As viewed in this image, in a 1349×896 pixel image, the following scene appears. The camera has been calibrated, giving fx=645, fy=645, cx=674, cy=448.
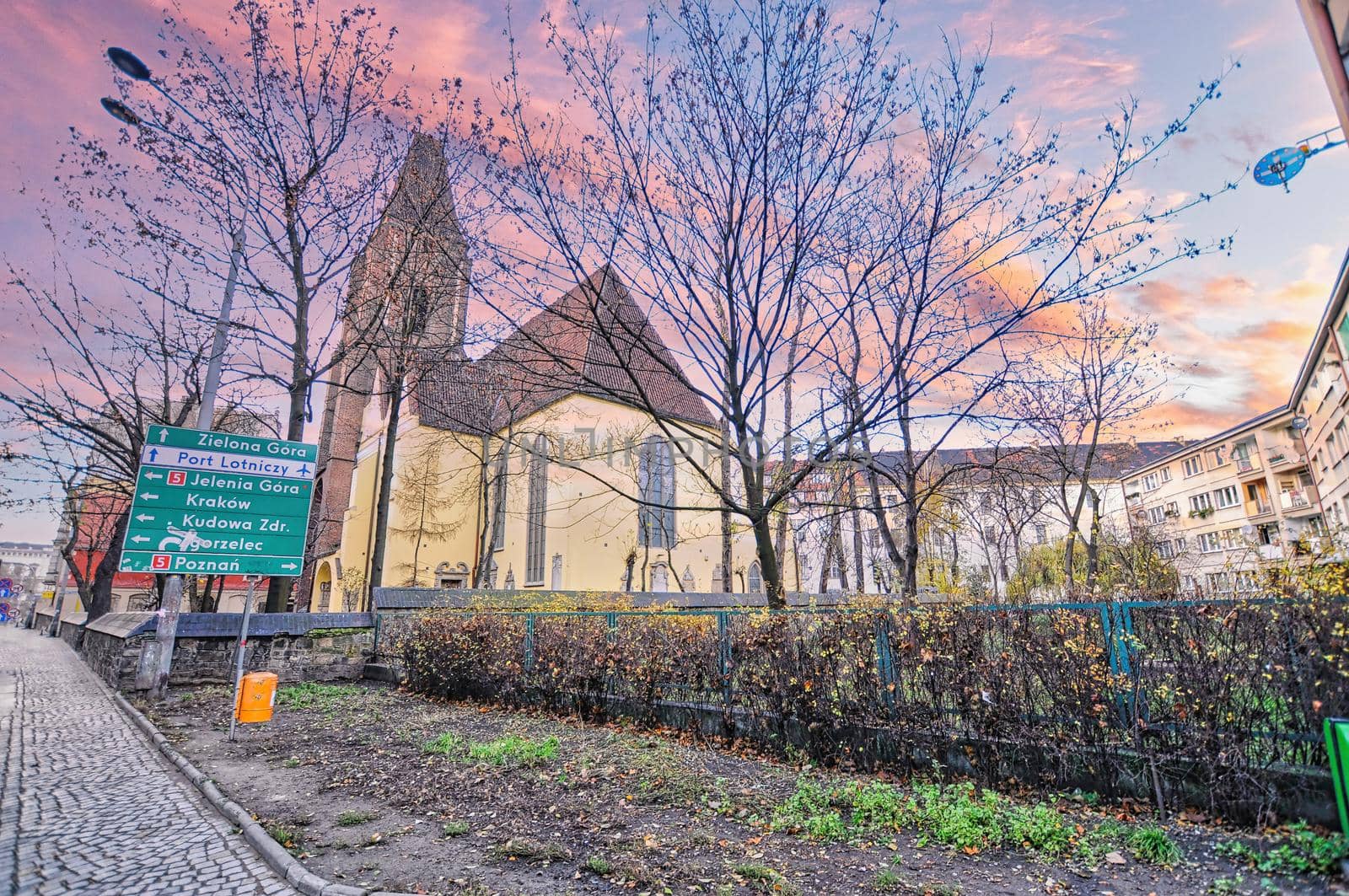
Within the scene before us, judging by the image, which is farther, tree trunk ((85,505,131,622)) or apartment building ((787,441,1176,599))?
tree trunk ((85,505,131,622))

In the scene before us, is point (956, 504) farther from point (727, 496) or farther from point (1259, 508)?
point (1259, 508)

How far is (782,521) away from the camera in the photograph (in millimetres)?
14680

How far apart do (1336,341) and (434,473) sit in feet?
131

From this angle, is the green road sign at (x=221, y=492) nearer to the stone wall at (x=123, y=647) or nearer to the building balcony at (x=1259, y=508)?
the stone wall at (x=123, y=647)

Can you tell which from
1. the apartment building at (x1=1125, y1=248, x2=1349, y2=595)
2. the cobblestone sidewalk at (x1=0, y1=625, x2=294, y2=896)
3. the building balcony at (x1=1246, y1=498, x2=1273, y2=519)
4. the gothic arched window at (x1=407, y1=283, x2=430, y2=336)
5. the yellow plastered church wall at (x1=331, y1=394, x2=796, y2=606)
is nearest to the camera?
the cobblestone sidewalk at (x1=0, y1=625, x2=294, y2=896)

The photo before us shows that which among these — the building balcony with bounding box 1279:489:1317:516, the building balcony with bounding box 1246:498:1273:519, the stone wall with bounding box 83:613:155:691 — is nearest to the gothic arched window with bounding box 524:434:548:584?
the stone wall with bounding box 83:613:155:691

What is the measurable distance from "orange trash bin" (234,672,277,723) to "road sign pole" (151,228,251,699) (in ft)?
10.5

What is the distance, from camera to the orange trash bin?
8367mm

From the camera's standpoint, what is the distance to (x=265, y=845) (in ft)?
13.8

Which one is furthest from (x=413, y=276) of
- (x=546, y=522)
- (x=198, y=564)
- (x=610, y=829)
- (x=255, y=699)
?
(x=546, y=522)

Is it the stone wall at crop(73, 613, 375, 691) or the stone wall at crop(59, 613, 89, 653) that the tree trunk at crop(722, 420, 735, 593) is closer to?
the stone wall at crop(73, 613, 375, 691)

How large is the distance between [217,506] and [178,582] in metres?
2.58

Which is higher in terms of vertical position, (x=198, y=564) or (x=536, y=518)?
(x=536, y=518)

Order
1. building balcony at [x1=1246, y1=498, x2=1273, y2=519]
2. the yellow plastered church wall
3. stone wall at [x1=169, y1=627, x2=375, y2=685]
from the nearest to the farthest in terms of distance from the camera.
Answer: stone wall at [x1=169, y1=627, x2=375, y2=685] < the yellow plastered church wall < building balcony at [x1=1246, y1=498, x2=1273, y2=519]
